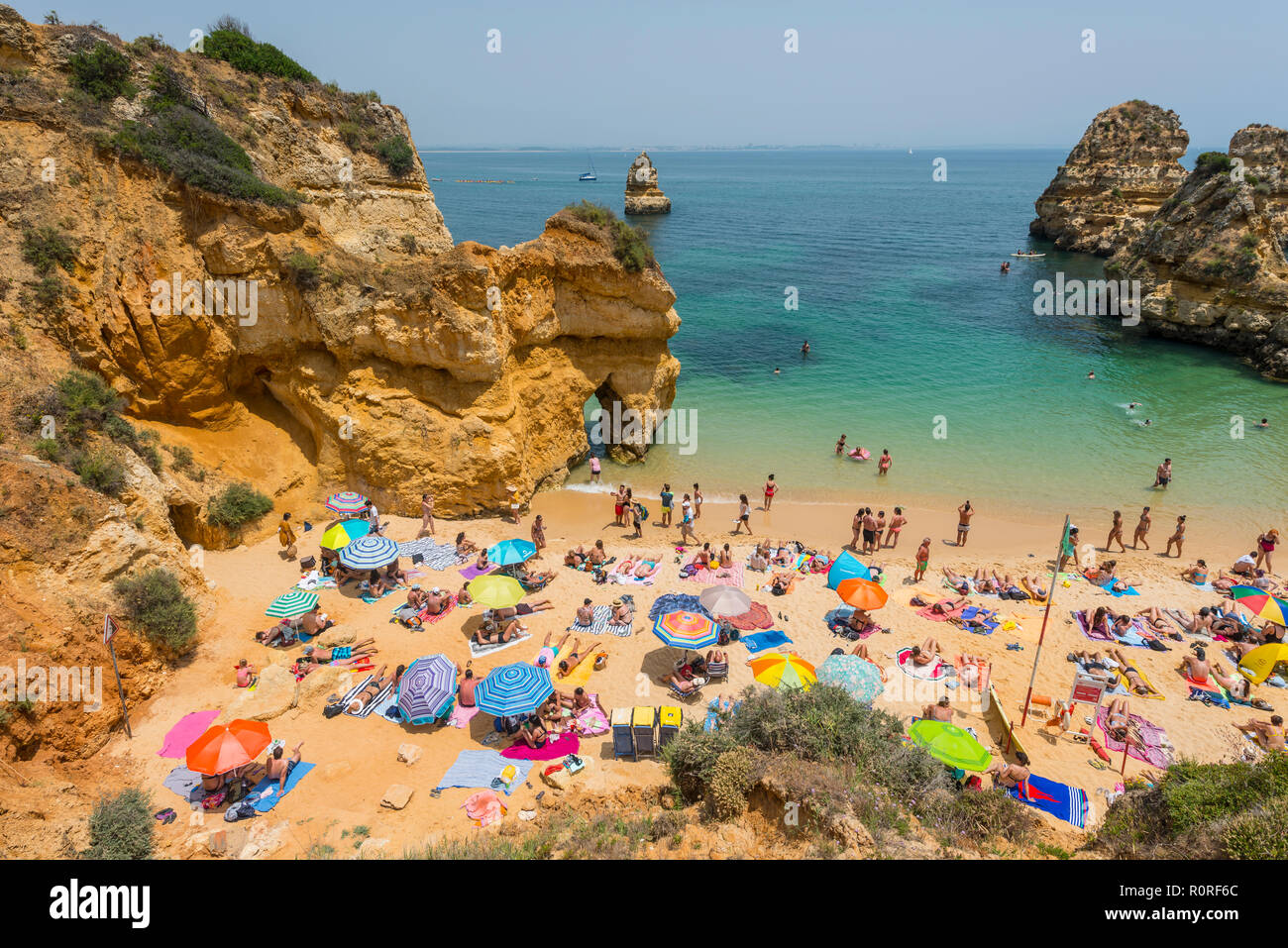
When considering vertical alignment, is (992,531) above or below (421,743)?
above

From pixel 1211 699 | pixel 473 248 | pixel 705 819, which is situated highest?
pixel 473 248

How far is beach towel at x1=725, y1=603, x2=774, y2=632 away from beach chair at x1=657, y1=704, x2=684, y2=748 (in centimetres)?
370

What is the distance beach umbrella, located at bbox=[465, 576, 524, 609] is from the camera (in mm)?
12844

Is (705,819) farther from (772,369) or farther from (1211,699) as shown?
(772,369)

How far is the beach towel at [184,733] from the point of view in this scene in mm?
10109

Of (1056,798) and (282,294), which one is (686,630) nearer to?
(1056,798)

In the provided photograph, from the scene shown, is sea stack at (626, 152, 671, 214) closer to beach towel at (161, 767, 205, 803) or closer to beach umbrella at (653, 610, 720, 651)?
beach umbrella at (653, 610, 720, 651)

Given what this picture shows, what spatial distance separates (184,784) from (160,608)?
3488 mm

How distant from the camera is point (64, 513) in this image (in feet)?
36.7

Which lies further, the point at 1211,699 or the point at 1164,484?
the point at 1164,484

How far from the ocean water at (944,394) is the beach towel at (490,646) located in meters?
9.33

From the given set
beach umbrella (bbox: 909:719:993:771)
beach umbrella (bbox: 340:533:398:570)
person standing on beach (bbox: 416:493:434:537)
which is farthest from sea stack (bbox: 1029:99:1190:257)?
beach umbrella (bbox: 340:533:398:570)
